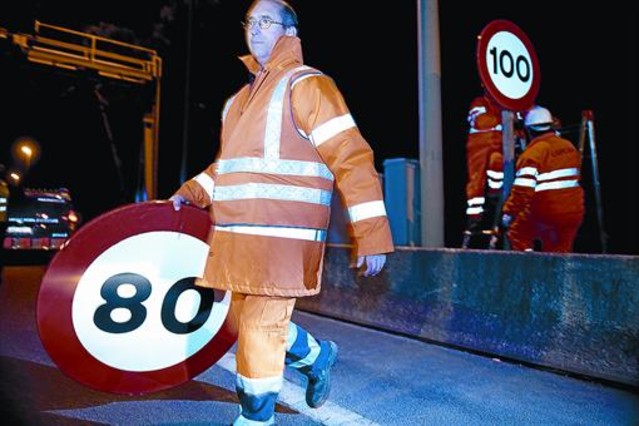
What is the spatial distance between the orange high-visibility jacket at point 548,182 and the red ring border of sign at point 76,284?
338 cm

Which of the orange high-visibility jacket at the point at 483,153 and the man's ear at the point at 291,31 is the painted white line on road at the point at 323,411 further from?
the orange high-visibility jacket at the point at 483,153

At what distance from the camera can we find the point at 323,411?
2963 mm

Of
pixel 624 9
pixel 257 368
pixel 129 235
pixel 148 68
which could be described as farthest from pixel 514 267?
pixel 148 68

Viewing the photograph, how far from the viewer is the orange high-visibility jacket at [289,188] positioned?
2.28 metres

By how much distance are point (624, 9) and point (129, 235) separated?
9717 mm

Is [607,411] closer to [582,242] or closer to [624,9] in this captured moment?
[582,242]

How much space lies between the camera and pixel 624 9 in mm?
9219

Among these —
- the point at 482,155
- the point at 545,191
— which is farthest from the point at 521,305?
the point at 482,155

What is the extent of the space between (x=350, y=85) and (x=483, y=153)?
34.9 ft

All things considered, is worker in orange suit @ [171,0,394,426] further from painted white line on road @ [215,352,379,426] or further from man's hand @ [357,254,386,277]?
painted white line on road @ [215,352,379,426]

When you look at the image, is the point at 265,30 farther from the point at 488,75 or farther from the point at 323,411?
the point at 488,75

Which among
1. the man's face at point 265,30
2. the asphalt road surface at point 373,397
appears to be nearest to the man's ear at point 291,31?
the man's face at point 265,30

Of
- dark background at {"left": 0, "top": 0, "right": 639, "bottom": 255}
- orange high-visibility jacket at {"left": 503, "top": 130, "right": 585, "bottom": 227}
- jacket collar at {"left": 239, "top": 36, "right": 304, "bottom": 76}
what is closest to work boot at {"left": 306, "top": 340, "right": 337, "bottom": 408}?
jacket collar at {"left": 239, "top": 36, "right": 304, "bottom": 76}

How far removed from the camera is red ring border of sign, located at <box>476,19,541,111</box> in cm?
439
